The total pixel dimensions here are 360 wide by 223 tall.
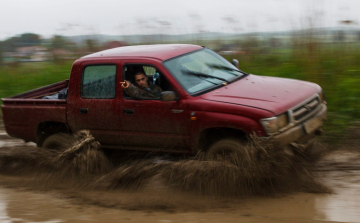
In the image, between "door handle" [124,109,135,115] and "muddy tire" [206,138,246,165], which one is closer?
"muddy tire" [206,138,246,165]

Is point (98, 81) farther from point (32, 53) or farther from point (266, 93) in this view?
point (32, 53)

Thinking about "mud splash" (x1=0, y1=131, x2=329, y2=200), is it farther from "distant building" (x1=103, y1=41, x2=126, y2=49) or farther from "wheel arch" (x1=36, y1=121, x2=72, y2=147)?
"distant building" (x1=103, y1=41, x2=126, y2=49)

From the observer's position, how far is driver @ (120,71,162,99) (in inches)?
220

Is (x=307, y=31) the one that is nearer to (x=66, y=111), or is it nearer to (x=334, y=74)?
(x=334, y=74)

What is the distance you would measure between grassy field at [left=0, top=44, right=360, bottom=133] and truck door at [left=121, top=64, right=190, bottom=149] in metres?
2.44

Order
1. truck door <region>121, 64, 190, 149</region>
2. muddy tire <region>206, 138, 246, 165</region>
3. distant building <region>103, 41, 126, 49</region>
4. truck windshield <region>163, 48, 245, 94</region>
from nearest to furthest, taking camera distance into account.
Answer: muddy tire <region>206, 138, 246, 165</region> → truck door <region>121, 64, 190, 149</region> → truck windshield <region>163, 48, 245, 94</region> → distant building <region>103, 41, 126, 49</region>

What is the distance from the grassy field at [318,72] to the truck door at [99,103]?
10.1ft

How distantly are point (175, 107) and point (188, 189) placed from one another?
95 centimetres

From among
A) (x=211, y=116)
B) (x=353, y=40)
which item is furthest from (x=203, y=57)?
(x=353, y=40)

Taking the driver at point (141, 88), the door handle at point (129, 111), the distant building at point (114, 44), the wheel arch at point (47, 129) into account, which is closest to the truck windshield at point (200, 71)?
the driver at point (141, 88)

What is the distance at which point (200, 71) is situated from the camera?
18.9 feet

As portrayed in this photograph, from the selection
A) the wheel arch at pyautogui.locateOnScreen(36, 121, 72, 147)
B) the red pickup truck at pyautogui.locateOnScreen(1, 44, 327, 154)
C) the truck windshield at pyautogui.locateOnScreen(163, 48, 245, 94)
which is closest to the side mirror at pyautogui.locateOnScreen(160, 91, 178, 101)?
the red pickup truck at pyautogui.locateOnScreen(1, 44, 327, 154)

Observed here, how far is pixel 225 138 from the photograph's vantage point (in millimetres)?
5117

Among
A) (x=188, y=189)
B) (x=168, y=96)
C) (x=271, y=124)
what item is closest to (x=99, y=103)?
(x=168, y=96)
